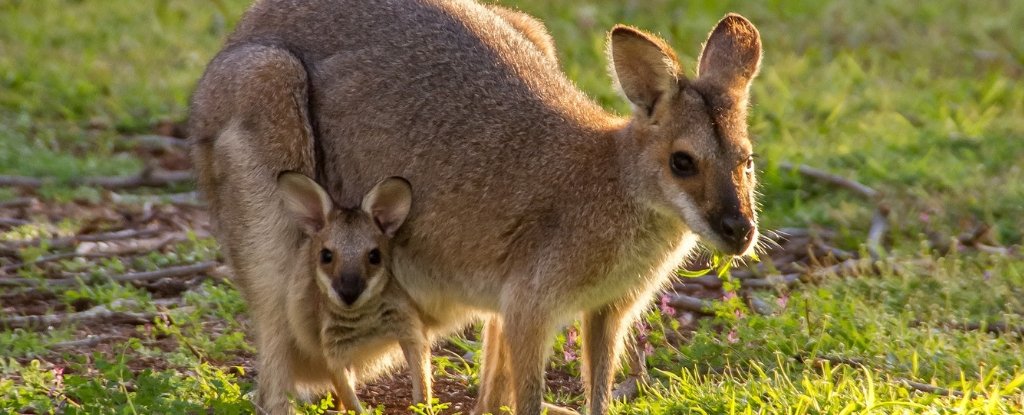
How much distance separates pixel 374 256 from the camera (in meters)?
5.58

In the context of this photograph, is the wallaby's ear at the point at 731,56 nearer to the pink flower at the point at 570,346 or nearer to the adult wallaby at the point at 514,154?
the adult wallaby at the point at 514,154

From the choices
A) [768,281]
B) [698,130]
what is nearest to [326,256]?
[698,130]

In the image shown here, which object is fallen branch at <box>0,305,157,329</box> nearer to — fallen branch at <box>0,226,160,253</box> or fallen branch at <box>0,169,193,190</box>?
fallen branch at <box>0,226,160,253</box>

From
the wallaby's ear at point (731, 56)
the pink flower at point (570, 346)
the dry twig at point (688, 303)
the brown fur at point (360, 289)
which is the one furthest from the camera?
the dry twig at point (688, 303)

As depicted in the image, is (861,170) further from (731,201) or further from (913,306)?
(731,201)

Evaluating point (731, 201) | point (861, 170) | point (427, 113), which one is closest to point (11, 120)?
point (427, 113)

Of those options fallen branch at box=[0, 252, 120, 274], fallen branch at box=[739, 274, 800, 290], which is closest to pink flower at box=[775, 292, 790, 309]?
fallen branch at box=[739, 274, 800, 290]

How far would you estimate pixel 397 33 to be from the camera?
5.89 meters

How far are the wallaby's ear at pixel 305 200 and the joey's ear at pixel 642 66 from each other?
121 centimetres

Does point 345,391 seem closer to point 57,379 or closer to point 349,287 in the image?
point 349,287

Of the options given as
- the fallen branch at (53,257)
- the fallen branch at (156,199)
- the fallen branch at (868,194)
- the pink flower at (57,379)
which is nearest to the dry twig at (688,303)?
the fallen branch at (868,194)

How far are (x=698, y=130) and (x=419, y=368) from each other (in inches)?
54.1

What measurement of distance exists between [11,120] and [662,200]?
5.49 metres

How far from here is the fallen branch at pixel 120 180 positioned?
8.25 m
